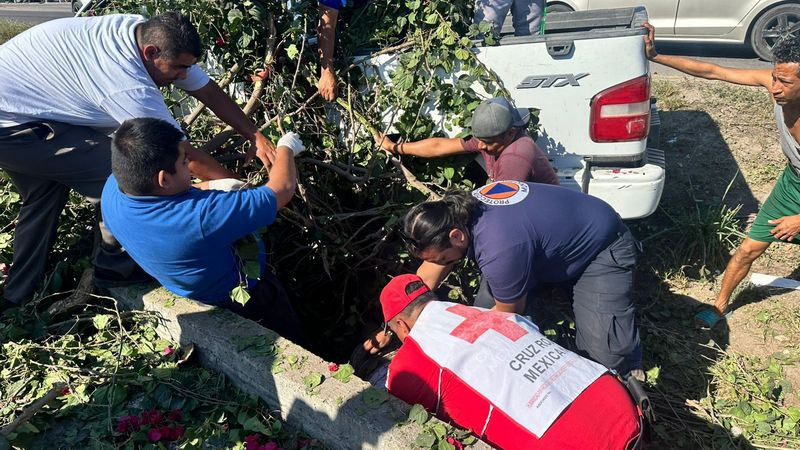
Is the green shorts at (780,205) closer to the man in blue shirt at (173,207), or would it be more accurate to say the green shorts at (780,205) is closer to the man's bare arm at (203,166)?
the man in blue shirt at (173,207)

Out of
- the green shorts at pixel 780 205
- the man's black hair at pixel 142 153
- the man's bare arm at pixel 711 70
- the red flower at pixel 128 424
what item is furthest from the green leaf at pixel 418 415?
the green shorts at pixel 780 205

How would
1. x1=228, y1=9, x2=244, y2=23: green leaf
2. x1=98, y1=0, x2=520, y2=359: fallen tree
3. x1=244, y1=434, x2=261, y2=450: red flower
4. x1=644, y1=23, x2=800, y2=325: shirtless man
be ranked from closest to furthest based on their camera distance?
x1=244, y1=434, x2=261, y2=450: red flower
x1=644, y1=23, x2=800, y2=325: shirtless man
x1=98, y1=0, x2=520, y2=359: fallen tree
x1=228, y1=9, x2=244, y2=23: green leaf

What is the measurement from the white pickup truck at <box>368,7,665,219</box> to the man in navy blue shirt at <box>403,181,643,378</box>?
19.8 inches

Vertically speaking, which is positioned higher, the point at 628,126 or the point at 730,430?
the point at 628,126

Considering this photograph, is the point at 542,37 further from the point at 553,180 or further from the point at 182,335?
the point at 182,335

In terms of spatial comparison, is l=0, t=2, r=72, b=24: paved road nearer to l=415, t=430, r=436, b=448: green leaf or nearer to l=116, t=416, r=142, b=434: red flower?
l=116, t=416, r=142, b=434: red flower

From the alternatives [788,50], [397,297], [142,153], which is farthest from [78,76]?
[788,50]

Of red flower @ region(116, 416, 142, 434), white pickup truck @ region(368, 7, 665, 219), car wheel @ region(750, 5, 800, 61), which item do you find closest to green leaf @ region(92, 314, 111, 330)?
red flower @ region(116, 416, 142, 434)

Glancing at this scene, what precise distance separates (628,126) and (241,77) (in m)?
2.45

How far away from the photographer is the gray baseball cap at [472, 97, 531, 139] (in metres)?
3.04

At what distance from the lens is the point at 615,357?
116 inches

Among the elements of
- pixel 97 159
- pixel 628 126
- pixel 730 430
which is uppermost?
pixel 97 159

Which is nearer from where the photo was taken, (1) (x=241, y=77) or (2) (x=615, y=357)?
(2) (x=615, y=357)

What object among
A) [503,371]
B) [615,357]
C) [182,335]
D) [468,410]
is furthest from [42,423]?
[615,357]
